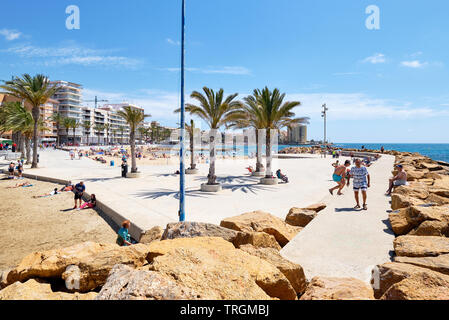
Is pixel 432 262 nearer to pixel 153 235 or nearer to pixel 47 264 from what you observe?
pixel 47 264

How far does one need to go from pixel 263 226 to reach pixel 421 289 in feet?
10.8

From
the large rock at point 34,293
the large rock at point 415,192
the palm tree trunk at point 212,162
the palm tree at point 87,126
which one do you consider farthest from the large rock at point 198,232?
the palm tree at point 87,126

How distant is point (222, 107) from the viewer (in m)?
17.1

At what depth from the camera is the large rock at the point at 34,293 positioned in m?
3.01

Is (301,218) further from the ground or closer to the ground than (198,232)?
closer to the ground

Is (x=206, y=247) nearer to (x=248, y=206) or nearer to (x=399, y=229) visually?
(x=399, y=229)

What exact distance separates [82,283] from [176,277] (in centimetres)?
166

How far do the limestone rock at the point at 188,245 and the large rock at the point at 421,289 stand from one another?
208 centimetres

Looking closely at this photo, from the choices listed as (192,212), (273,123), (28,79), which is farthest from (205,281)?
(28,79)

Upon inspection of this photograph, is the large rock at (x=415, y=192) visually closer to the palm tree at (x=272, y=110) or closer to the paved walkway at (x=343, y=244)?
the paved walkway at (x=343, y=244)

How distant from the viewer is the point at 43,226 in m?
9.80

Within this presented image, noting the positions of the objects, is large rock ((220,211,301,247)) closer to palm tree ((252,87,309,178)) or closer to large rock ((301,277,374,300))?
large rock ((301,277,374,300))

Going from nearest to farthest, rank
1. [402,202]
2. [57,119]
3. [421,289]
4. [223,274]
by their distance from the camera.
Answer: [421,289], [223,274], [402,202], [57,119]

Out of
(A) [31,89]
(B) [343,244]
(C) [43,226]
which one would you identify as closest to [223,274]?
(B) [343,244]
